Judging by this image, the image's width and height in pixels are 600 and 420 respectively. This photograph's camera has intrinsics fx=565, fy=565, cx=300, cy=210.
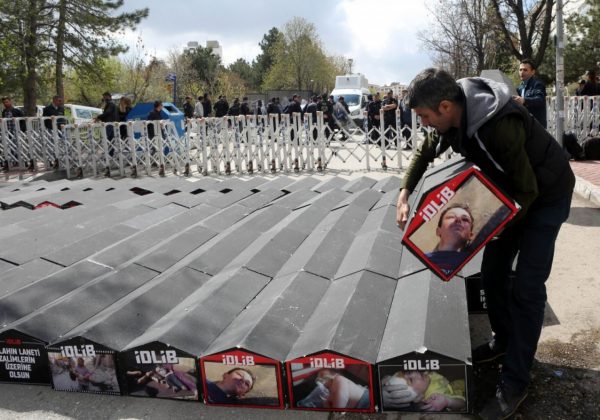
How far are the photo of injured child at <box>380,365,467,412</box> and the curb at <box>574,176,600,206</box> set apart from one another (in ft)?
20.2

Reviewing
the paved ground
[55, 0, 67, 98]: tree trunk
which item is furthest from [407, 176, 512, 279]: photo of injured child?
[55, 0, 67, 98]: tree trunk

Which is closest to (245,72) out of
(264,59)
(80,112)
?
(264,59)

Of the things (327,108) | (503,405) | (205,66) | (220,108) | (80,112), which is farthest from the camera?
(205,66)

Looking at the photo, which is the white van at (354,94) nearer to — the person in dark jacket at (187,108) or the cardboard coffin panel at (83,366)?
the person in dark jacket at (187,108)

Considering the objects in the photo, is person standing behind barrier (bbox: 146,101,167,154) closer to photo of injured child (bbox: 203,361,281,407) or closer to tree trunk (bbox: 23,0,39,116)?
tree trunk (bbox: 23,0,39,116)

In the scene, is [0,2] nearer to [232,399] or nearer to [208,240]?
[208,240]

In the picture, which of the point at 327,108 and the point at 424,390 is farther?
the point at 327,108

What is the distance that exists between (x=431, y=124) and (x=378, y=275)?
161cm

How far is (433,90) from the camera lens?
8.60 feet

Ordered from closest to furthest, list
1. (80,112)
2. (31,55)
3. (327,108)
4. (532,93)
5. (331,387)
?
(331,387), (532,93), (31,55), (327,108), (80,112)

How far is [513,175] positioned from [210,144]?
1163cm

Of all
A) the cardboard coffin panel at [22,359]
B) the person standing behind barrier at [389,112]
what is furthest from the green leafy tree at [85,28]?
the cardboard coffin panel at [22,359]

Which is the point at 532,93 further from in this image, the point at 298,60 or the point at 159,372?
the point at 298,60

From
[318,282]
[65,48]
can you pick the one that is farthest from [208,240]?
[65,48]
